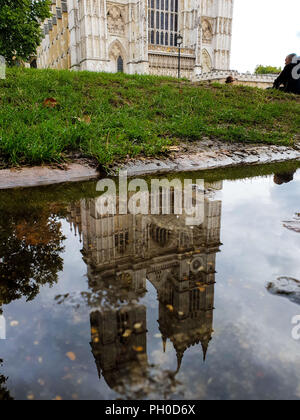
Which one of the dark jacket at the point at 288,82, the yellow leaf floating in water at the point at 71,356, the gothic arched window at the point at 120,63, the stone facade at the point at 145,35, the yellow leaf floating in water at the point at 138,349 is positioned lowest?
the yellow leaf floating in water at the point at 138,349

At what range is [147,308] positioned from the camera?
1600mm

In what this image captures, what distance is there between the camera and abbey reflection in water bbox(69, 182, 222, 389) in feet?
4.36

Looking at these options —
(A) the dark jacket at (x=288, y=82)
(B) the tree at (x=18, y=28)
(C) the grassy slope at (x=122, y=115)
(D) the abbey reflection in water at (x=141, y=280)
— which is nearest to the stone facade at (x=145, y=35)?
(B) the tree at (x=18, y=28)

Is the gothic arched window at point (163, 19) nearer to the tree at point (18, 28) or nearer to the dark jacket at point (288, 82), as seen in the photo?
the tree at point (18, 28)

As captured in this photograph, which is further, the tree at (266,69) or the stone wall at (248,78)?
the tree at (266,69)

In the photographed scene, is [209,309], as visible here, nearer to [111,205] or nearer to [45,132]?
[111,205]

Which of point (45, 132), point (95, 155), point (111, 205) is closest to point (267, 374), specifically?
point (111, 205)

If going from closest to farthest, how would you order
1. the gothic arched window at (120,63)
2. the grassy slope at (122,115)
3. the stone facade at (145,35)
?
1. the grassy slope at (122,115)
2. the stone facade at (145,35)
3. the gothic arched window at (120,63)

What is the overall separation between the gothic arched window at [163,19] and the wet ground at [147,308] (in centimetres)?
4303

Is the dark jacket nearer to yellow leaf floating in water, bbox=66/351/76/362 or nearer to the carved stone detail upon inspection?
yellow leaf floating in water, bbox=66/351/76/362

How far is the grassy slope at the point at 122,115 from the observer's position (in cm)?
518

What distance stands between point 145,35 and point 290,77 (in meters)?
28.2

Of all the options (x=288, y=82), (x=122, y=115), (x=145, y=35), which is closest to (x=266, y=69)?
(x=145, y=35)

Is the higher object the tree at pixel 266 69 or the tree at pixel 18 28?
the tree at pixel 266 69
